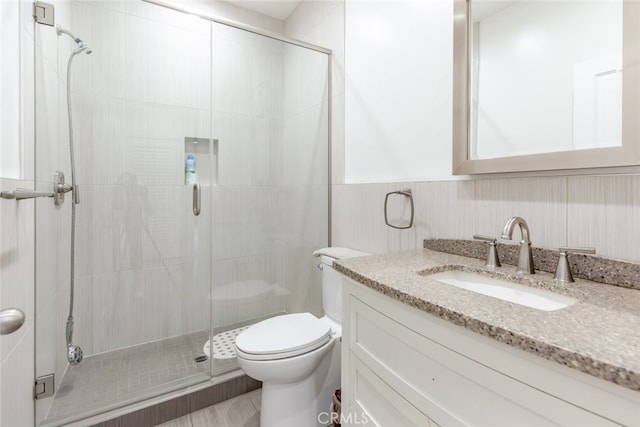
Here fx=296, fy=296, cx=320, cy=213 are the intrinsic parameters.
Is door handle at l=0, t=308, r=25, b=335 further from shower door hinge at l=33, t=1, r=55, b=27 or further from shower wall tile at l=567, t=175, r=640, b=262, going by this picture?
shower wall tile at l=567, t=175, r=640, b=262

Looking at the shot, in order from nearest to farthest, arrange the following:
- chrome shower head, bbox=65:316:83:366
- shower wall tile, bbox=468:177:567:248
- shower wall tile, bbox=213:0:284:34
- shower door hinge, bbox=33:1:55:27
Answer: shower wall tile, bbox=468:177:567:248 < shower door hinge, bbox=33:1:55:27 < chrome shower head, bbox=65:316:83:366 < shower wall tile, bbox=213:0:284:34

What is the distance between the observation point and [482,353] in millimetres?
552

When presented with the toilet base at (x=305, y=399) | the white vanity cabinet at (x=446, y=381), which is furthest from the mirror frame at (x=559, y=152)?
the toilet base at (x=305, y=399)

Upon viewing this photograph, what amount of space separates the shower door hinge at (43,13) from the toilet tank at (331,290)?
1.64 metres

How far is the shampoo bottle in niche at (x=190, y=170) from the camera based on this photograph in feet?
5.93

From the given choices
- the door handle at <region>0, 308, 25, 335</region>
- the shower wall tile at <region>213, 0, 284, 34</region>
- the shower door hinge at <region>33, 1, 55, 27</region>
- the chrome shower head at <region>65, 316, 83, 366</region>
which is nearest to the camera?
the door handle at <region>0, 308, 25, 335</region>

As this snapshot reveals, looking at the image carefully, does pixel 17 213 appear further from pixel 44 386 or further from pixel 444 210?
pixel 444 210

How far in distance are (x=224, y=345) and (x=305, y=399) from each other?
689 millimetres

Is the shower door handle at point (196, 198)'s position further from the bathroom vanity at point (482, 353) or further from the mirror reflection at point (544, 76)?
the mirror reflection at point (544, 76)

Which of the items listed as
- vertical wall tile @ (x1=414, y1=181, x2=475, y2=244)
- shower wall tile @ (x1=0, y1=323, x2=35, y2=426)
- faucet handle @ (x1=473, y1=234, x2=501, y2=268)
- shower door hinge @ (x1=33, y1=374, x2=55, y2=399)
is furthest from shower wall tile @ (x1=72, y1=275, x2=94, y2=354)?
faucet handle @ (x1=473, y1=234, x2=501, y2=268)

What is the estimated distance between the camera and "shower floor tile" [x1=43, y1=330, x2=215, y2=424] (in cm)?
141

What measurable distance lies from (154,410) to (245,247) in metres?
0.95

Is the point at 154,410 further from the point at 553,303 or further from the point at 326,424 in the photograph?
the point at 553,303

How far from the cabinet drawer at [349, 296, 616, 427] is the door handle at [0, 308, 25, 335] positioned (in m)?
0.77
